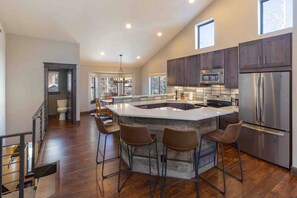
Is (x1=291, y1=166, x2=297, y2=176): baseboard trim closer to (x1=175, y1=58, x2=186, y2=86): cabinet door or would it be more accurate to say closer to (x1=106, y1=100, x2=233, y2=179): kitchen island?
(x1=106, y1=100, x2=233, y2=179): kitchen island

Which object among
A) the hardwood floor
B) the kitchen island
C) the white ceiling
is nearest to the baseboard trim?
the hardwood floor

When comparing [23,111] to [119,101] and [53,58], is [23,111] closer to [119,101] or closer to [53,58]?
A: [53,58]

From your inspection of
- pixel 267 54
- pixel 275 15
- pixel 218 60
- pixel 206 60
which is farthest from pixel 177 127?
pixel 275 15

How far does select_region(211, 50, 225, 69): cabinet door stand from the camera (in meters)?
4.81

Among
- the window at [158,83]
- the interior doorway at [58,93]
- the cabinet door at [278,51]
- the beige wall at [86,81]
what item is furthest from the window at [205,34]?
the interior doorway at [58,93]

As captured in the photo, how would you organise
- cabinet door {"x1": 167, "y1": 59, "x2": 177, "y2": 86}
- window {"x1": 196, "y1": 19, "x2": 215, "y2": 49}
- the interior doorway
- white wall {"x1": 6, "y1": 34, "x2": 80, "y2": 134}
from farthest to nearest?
the interior doorway < cabinet door {"x1": 167, "y1": 59, "x2": 177, "y2": 86} < window {"x1": 196, "y1": 19, "x2": 215, "y2": 49} < white wall {"x1": 6, "y1": 34, "x2": 80, "y2": 134}

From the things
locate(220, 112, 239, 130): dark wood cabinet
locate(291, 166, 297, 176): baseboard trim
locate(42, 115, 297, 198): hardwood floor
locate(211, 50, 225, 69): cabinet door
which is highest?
locate(211, 50, 225, 69): cabinet door

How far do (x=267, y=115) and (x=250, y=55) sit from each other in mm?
1339

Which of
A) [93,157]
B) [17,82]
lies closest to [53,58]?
[17,82]

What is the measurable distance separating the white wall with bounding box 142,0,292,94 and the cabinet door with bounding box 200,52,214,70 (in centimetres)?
50

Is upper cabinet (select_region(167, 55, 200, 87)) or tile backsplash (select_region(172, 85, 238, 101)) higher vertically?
upper cabinet (select_region(167, 55, 200, 87))

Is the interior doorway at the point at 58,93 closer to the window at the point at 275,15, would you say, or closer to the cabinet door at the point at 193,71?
the cabinet door at the point at 193,71

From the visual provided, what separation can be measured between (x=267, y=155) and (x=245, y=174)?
2.69 feet

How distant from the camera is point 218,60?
493 centimetres
